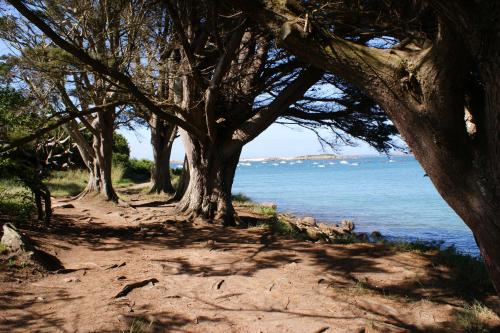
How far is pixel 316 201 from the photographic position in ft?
85.5

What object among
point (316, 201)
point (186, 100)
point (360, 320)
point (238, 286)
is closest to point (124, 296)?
point (238, 286)

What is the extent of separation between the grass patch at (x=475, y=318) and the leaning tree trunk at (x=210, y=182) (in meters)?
5.76

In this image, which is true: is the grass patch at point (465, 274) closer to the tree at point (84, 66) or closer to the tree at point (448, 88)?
the tree at point (448, 88)

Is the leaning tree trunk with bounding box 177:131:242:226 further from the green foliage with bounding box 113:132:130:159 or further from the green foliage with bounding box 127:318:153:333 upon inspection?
the green foliage with bounding box 113:132:130:159

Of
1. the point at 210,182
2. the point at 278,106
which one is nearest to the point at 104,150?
the point at 210,182

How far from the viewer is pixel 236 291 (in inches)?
184

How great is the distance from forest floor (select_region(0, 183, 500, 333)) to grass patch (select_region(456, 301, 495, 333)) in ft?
0.04

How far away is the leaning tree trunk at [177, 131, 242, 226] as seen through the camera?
9.50 meters

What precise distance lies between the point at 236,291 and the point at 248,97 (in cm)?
559

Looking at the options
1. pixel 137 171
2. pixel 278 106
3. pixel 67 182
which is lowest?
pixel 67 182

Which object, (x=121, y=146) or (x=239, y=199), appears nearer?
(x=239, y=199)

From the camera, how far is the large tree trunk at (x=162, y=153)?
16344 mm

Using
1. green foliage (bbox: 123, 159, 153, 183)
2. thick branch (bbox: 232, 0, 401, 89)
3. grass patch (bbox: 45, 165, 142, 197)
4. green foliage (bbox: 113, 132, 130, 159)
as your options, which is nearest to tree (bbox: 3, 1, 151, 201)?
grass patch (bbox: 45, 165, 142, 197)

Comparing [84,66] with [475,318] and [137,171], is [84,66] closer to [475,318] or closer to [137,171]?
[475,318]
